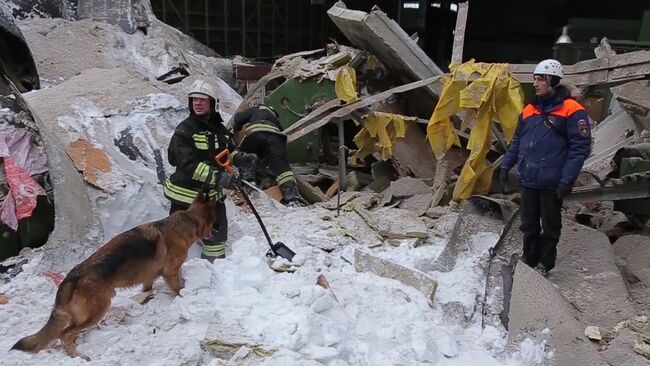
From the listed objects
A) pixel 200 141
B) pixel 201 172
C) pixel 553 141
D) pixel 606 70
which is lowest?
pixel 201 172

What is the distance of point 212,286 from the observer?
3.57m

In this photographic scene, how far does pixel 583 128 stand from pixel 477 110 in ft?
3.92

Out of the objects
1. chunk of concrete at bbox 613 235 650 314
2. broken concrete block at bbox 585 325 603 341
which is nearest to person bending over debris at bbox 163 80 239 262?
broken concrete block at bbox 585 325 603 341

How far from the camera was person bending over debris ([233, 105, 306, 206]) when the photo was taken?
18.5ft

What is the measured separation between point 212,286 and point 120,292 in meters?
0.57

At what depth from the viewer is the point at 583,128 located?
366cm

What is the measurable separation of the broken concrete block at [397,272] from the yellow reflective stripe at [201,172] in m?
1.29

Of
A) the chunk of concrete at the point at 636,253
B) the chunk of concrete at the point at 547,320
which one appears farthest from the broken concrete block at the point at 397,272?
the chunk of concrete at the point at 636,253

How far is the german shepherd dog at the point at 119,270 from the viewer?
2824mm

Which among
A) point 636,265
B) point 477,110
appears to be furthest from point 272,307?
point 636,265

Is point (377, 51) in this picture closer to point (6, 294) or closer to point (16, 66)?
point (16, 66)

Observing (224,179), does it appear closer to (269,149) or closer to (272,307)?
(272,307)

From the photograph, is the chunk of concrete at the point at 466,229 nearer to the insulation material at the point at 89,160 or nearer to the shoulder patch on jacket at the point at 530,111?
the shoulder patch on jacket at the point at 530,111

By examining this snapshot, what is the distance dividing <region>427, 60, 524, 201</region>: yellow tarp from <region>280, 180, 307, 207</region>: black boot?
4.85 ft
